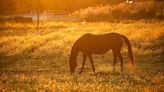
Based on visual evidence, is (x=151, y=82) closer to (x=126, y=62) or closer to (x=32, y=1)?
(x=126, y=62)

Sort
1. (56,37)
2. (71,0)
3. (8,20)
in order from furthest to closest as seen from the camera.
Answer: (71,0)
(8,20)
(56,37)

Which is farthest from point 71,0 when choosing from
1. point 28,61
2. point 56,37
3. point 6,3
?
point 28,61

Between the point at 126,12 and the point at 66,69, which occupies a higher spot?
the point at 66,69

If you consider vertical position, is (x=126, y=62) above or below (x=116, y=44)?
below

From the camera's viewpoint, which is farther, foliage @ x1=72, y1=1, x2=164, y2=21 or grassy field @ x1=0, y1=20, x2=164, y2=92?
foliage @ x1=72, y1=1, x2=164, y2=21

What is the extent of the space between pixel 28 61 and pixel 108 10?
27752 millimetres

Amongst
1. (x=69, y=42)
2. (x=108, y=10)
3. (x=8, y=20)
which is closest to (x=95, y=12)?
(x=108, y=10)

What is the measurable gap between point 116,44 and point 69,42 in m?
8.56

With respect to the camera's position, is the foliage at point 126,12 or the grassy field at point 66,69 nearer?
the grassy field at point 66,69

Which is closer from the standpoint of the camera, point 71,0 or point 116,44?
point 116,44

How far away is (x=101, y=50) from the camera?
14750 mm

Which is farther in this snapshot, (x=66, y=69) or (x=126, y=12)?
(x=126, y=12)

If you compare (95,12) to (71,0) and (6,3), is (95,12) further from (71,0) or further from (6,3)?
(71,0)

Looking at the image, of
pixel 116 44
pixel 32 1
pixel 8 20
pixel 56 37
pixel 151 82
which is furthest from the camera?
pixel 8 20
